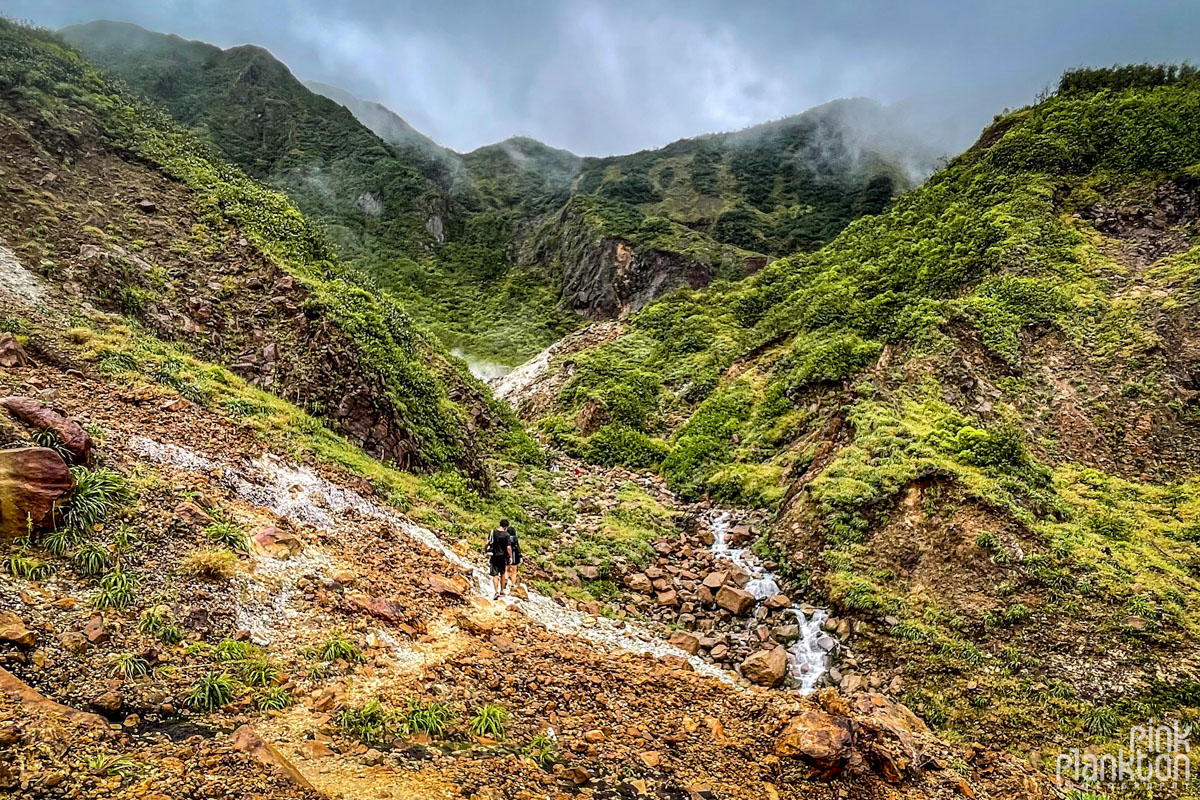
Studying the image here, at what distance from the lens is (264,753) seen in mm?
5066

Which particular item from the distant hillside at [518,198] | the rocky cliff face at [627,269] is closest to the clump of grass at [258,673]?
the distant hillside at [518,198]

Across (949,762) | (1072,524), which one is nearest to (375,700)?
(949,762)

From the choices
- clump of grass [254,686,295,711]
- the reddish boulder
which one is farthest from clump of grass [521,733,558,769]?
the reddish boulder

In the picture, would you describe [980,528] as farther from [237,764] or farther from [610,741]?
[237,764]

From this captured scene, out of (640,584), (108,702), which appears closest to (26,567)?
(108,702)

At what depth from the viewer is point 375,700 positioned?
6609 millimetres

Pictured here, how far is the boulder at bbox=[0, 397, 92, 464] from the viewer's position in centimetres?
750

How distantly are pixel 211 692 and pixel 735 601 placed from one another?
39.0ft

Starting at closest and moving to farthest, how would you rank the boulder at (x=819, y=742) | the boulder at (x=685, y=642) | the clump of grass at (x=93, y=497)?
the clump of grass at (x=93, y=497) → the boulder at (x=819, y=742) → the boulder at (x=685, y=642)

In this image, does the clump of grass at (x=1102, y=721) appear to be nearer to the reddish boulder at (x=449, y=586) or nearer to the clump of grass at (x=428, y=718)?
the clump of grass at (x=428, y=718)

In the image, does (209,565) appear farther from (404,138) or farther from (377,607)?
(404,138)

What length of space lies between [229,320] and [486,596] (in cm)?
1168

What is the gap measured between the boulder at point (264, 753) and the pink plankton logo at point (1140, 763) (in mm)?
11713

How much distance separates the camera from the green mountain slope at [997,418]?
11.9 meters
